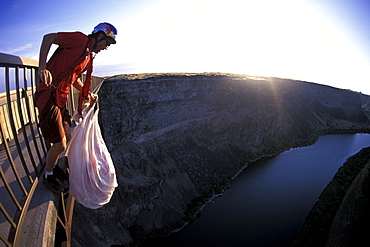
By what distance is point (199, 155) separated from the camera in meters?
25.9

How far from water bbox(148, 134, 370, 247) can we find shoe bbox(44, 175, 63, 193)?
1485 cm

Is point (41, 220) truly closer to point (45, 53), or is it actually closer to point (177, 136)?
point (45, 53)

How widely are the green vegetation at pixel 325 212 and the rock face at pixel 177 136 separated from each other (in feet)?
27.5

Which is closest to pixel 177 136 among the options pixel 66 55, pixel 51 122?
pixel 66 55

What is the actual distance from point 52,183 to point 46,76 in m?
1.43

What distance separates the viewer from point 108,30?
11.9 ft

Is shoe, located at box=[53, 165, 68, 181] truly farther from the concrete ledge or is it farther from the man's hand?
the man's hand

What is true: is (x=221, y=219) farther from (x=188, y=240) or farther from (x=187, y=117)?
(x=187, y=117)

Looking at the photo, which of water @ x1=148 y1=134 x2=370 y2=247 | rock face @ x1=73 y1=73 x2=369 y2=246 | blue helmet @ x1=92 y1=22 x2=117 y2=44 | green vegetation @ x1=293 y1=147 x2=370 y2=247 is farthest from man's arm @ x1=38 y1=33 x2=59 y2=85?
green vegetation @ x1=293 y1=147 x2=370 y2=247

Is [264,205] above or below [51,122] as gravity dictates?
below

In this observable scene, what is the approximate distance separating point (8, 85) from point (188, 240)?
1678cm

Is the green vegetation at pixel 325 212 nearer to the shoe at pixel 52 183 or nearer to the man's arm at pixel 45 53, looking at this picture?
the shoe at pixel 52 183

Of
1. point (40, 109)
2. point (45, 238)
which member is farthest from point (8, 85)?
point (45, 238)

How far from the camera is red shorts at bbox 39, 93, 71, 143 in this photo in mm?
2932
